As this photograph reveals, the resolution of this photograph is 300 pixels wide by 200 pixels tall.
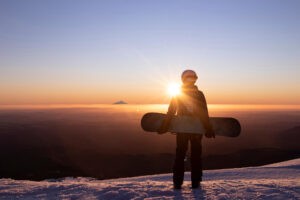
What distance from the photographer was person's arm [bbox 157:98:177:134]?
620 cm

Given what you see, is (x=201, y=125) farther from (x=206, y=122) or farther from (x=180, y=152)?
(x=180, y=152)

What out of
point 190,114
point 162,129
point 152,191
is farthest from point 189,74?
point 152,191

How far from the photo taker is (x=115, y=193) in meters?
5.57

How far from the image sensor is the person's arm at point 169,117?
20.3 feet

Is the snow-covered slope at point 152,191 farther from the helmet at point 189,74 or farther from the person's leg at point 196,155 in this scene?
the helmet at point 189,74

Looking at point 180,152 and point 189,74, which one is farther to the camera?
point 180,152

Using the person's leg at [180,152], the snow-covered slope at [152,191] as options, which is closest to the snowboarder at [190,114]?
the person's leg at [180,152]

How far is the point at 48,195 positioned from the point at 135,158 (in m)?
115

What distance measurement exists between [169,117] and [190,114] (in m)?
0.40

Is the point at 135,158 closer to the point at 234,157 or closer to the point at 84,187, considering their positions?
the point at 234,157

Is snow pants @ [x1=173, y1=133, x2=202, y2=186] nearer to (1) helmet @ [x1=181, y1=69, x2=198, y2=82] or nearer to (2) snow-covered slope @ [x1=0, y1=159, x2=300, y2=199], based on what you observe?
(2) snow-covered slope @ [x1=0, y1=159, x2=300, y2=199]

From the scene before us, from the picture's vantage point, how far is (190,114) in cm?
615

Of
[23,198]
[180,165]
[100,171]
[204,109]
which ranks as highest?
[204,109]

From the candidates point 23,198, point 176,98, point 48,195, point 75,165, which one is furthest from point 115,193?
point 75,165
